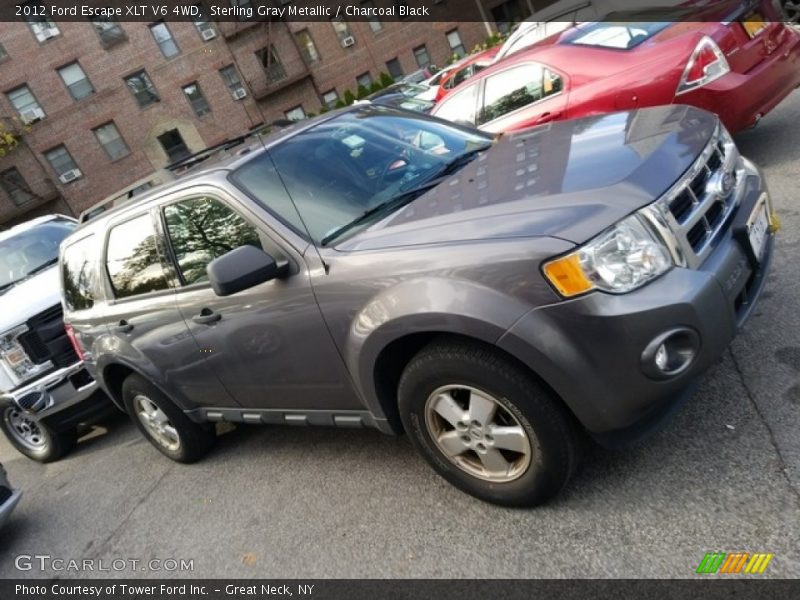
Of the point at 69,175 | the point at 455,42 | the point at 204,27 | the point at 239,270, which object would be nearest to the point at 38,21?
the point at 69,175

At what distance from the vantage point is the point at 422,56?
3344cm

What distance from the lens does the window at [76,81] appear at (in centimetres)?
2892

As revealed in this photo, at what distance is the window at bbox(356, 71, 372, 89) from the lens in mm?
32844

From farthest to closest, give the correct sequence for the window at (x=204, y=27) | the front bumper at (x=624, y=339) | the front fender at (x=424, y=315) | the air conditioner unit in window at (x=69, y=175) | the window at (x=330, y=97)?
1. the window at (x=330, y=97)
2. the window at (x=204, y=27)
3. the air conditioner unit in window at (x=69, y=175)
4. the front fender at (x=424, y=315)
5. the front bumper at (x=624, y=339)

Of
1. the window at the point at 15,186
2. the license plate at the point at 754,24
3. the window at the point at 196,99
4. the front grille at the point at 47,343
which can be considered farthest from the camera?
the window at the point at 196,99

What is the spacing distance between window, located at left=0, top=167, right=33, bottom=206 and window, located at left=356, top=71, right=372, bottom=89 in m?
17.1

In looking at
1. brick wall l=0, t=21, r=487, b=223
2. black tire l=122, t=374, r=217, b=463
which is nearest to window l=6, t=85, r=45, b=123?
brick wall l=0, t=21, r=487, b=223

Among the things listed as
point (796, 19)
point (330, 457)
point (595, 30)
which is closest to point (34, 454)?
point (330, 457)

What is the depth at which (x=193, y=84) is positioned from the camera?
3059 cm

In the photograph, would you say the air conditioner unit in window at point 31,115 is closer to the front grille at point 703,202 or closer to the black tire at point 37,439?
the black tire at point 37,439

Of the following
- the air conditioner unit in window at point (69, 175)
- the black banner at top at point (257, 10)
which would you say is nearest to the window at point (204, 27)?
the black banner at top at point (257, 10)

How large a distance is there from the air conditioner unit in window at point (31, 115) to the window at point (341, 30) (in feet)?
48.5

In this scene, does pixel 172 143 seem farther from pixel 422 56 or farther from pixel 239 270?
pixel 239 270
